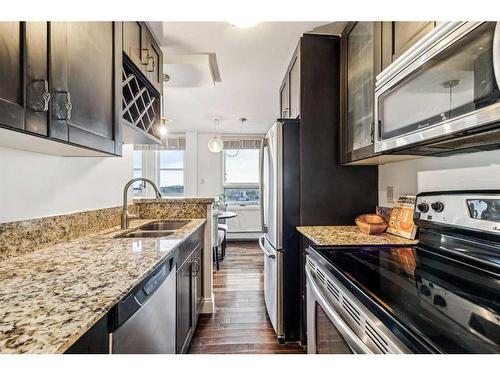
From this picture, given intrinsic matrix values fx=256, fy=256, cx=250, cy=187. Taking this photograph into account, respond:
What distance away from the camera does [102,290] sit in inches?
29.6

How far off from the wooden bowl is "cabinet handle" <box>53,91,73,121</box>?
65.9 inches

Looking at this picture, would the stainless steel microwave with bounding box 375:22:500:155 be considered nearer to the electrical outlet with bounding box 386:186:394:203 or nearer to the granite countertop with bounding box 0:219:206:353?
the electrical outlet with bounding box 386:186:394:203

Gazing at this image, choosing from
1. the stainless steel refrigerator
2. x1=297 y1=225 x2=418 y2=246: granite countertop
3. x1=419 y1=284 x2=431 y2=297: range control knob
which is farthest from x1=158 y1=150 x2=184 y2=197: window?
x1=419 y1=284 x2=431 y2=297: range control knob

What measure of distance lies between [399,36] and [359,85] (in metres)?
0.42

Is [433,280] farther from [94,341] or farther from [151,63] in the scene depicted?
[151,63]

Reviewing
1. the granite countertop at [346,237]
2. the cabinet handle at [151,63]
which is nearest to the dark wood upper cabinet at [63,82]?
the cabinet handle at [151,63]

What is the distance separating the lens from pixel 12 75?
72 centimetres

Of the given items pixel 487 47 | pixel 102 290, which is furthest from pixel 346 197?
pixel 102 290

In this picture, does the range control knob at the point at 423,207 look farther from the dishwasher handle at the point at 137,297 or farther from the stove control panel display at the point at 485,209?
the dishwasher handle at the point at 137,297

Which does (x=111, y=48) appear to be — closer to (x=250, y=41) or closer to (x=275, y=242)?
(x=250, y=41)

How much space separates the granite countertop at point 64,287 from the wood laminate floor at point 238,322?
1.08m

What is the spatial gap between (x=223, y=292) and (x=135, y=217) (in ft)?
4.25

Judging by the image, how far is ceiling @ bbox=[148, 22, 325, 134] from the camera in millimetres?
2021


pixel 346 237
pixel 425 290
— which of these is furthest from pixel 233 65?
pixel 425 290
